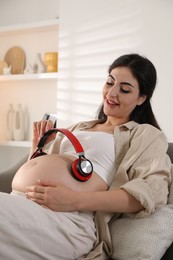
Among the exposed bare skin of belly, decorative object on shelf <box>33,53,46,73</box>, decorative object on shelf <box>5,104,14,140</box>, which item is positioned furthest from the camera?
decorative object on shelf <box>5,104,14,140</box>

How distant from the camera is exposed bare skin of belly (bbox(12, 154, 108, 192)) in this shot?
1417 millimetres

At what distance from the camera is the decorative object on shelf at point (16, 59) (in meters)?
3.86

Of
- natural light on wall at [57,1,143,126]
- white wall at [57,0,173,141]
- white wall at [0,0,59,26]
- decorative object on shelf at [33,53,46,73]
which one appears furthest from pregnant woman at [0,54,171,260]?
white wall at [0,0,59,26]

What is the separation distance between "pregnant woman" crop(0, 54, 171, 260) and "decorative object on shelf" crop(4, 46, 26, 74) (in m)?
2.20

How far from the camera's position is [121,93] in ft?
5.58

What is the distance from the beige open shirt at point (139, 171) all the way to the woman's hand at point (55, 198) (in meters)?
0.15

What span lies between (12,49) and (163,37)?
5.55 ft

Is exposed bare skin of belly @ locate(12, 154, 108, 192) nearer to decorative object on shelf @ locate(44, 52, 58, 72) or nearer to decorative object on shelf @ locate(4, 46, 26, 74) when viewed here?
decorative object on shelf @ locate(44, 52, 58, 72)

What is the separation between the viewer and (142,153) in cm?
149

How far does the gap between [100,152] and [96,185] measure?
0.16 m

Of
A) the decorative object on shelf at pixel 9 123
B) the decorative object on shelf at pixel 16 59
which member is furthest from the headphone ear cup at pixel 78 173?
the decorative object on shelf at pixel 16 59

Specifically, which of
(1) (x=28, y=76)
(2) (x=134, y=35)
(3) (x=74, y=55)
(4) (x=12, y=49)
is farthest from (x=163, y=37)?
(4) (x=12, y=49)

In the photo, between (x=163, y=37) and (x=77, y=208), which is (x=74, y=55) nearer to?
(x=163, y=37)

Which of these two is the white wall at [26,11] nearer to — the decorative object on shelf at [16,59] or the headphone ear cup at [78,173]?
the decorative object on shelf at [16,59]
